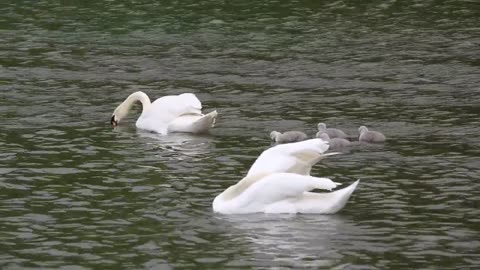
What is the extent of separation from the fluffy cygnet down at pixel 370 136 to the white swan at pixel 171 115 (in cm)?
291

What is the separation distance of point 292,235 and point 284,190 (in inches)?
40.2

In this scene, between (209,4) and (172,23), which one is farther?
(209,4)

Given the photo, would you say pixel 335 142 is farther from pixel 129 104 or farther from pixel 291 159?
pixel 129 104

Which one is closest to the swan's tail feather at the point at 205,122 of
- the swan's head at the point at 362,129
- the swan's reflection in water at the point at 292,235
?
the swan's head at the point at 362,129

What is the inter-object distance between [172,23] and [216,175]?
15.7 meters

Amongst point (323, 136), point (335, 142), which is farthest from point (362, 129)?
point (323, 136)

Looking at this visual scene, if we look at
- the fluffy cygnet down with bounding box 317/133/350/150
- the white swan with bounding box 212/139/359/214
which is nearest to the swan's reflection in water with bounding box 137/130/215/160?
the fluffy cygnet down with bounding box 317/133/350/150

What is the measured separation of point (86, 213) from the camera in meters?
16.2

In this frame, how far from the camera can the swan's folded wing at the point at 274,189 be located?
1588 centimetres

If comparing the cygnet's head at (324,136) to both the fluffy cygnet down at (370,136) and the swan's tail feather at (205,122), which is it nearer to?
the fluffy cygnet down at (370,136)

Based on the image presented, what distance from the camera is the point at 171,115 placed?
2233 centimetres

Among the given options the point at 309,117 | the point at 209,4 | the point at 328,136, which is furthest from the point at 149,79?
the point at 209,4

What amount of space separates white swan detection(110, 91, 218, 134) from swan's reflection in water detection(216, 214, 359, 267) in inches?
240

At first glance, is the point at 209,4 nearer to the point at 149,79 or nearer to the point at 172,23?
the point at 172,23
